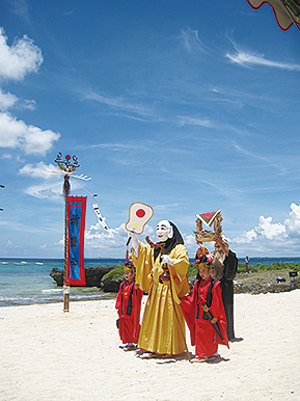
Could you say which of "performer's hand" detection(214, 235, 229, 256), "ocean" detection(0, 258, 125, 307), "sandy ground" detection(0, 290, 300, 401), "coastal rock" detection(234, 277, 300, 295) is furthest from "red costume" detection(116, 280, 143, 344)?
"ocean" detection(0, 258, 125, 307)

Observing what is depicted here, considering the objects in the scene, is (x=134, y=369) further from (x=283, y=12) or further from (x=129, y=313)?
Answer: (x=283, y=12)

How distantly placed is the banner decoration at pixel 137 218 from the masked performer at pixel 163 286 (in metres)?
0.15

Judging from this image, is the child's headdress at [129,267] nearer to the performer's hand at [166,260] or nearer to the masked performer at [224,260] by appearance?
the performer's hand at [166,260]

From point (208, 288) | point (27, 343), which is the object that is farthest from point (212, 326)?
point (27, 343)

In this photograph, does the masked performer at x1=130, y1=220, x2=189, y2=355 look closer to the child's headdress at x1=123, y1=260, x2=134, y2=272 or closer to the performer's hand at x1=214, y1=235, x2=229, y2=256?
the performer's hand at x1=214, y1=235, x2=229, y2=256

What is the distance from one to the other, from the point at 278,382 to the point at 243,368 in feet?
2.51

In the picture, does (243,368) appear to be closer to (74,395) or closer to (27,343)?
(74,395)

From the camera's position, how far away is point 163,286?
553 centimetres

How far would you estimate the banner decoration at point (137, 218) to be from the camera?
5.54m

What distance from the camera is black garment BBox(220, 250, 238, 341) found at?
18.9 ft

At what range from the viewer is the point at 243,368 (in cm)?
489

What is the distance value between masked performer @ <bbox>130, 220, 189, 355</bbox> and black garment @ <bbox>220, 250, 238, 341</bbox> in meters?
0.76

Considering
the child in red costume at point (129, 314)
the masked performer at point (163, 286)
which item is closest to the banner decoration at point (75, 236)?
the child in red costume at point (129, 314)

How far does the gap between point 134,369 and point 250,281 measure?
12518mm
